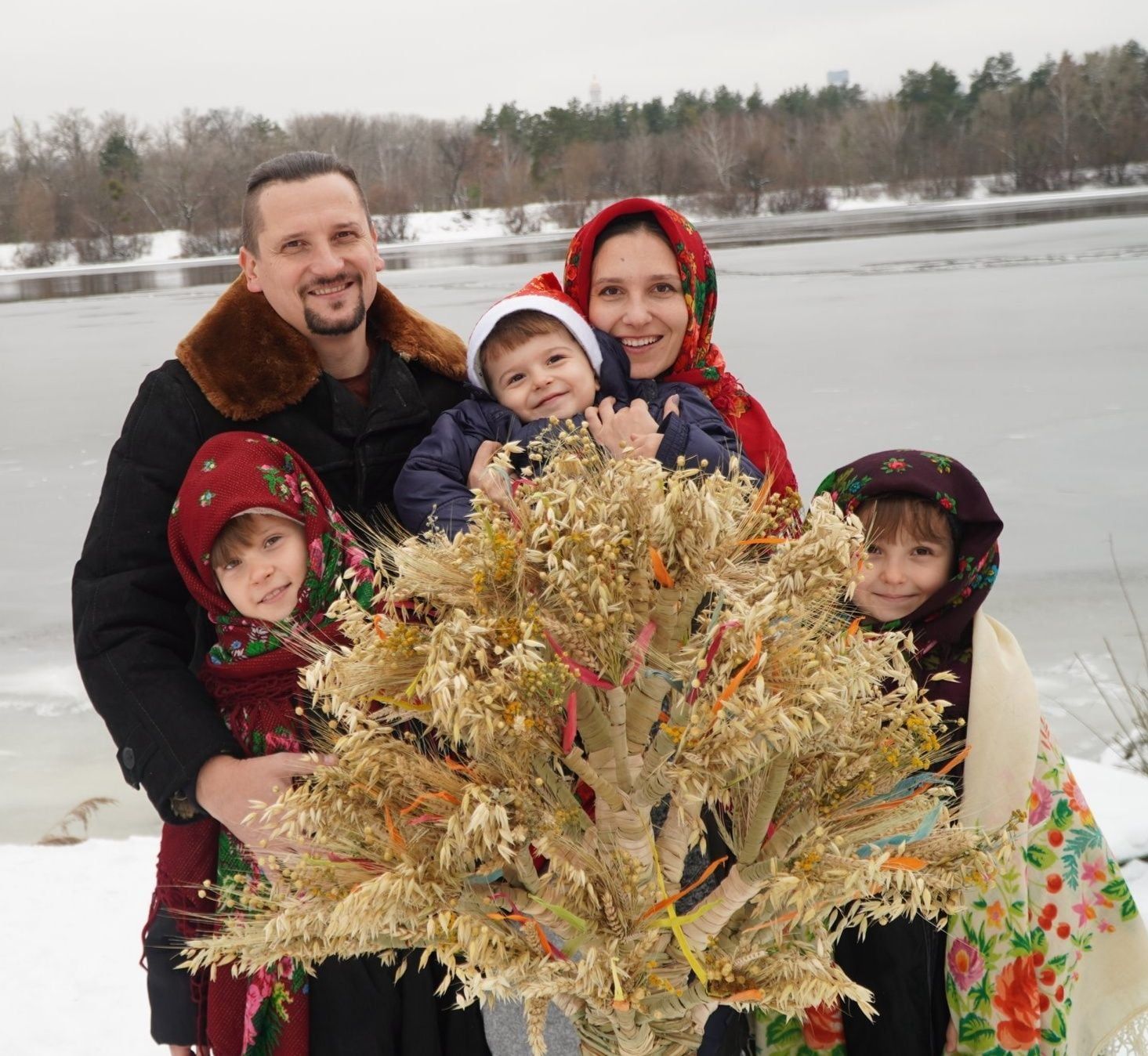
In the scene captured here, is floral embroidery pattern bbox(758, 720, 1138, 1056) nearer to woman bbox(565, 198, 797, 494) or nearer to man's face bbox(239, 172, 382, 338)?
woman bbox(565, 198, 797, 494)

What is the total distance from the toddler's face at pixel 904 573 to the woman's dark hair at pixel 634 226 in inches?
33.2

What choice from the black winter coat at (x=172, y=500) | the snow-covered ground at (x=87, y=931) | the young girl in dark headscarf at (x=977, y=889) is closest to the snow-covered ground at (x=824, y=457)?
the snow-covered ground at (x=87, y=931)

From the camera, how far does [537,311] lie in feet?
7.74

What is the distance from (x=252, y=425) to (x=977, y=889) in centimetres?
163

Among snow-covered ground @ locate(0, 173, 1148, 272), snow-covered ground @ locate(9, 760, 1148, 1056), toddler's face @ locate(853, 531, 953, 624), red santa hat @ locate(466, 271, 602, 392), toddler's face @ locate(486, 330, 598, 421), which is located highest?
snow-covered ground @ locate(0, 173, 1148, 272)

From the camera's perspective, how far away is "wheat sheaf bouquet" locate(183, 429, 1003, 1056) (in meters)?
1.18

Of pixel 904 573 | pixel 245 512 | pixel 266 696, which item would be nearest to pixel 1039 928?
pixel 904 573

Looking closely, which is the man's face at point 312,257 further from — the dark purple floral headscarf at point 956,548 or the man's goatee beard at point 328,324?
the dark purple floral headscarf at point 956,548

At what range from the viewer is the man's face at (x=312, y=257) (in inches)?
91.9

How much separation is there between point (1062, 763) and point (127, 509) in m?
1.85

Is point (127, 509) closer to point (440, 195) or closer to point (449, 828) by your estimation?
point (449, 828)

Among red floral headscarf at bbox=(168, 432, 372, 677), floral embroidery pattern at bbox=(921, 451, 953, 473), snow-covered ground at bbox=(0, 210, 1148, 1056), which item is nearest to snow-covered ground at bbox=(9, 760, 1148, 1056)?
snow-covered ground at bbox=(0, 210, 1148, 1056)

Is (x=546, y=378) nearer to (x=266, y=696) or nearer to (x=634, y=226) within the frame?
(x=634, y=226)

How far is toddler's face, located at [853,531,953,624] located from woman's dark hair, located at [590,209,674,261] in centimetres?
84
